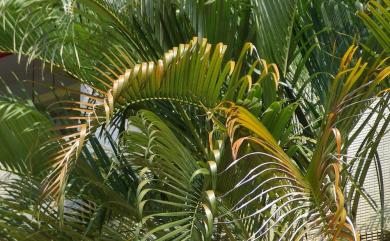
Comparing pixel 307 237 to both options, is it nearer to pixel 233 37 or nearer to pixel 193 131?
pixel 193 131

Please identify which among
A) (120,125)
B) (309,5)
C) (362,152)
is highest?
(309,5)

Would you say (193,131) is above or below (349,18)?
below

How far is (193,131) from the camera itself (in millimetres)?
4879

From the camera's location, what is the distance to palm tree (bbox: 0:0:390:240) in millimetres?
4012

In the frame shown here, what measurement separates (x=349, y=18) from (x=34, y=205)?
1869 millimetres

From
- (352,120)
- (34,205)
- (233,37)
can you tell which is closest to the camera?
(352,120)

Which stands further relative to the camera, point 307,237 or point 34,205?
point 34,205

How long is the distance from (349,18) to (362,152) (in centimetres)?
106

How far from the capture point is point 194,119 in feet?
16.5

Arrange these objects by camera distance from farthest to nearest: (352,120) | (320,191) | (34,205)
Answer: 1. (34,205)
2. (352,120)
3. (320,191)

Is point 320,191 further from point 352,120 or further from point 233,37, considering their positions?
point 233,37

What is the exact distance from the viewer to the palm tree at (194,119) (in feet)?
13.2

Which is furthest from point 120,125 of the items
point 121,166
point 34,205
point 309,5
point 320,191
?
point 320,191

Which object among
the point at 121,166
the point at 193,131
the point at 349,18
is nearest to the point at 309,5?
the point at 349,18
